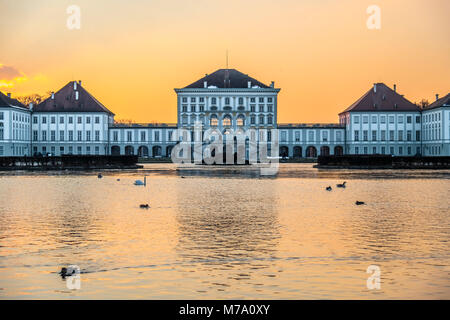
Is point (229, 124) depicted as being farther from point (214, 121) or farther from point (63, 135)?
point (63, 135)

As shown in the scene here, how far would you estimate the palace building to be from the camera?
443ft

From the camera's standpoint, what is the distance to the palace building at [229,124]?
135125 mm

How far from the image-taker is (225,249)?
1430cm

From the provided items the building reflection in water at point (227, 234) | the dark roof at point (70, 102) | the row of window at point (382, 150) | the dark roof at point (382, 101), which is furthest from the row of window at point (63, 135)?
the building reflection in water at point (227, 234)

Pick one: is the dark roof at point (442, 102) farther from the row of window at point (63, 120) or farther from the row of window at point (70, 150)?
the row of window at point (70, 150)

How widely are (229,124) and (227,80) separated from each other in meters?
8.97

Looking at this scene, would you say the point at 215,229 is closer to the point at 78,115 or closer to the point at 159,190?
the point at 159,190

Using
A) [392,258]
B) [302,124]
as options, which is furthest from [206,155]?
[392,258]

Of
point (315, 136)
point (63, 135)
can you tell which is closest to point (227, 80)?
point (315, 136)

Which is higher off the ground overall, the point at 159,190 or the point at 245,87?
the point at 245,87

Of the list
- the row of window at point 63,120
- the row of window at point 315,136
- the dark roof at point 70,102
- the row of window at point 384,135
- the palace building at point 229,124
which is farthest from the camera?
the row of window at point 315,136

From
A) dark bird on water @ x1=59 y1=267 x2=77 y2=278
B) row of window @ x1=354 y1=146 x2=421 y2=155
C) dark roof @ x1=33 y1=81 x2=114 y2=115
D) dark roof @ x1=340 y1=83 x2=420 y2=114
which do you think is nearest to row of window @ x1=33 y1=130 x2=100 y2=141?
dark roof @ x1=33 y1=81 x2=114 y2=115

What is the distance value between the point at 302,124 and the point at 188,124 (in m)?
23.2
